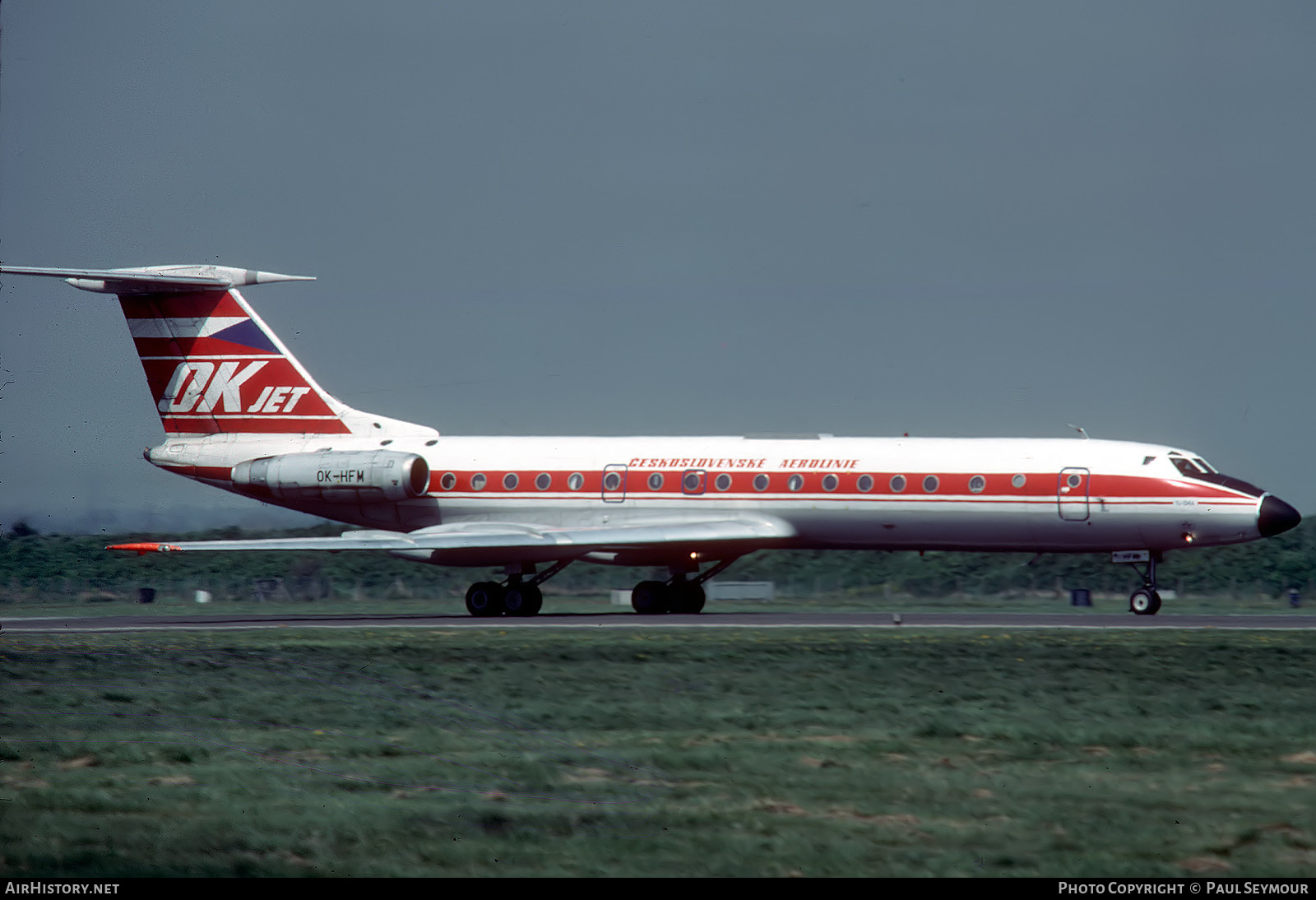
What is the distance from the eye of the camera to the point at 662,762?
13.6m

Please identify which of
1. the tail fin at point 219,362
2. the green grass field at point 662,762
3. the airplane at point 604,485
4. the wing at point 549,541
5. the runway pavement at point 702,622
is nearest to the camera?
the green grass field at point 662,762

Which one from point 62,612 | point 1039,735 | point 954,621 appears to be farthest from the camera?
point 62,612

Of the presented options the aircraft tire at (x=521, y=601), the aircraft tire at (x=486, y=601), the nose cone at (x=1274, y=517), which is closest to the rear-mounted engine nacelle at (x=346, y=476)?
the aircraft tire at (x=486, y=601)

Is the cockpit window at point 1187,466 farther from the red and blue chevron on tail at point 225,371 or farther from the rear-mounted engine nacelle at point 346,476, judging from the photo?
the red and blue chevron on tail at point 225,371

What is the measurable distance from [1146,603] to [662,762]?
22.3 meters

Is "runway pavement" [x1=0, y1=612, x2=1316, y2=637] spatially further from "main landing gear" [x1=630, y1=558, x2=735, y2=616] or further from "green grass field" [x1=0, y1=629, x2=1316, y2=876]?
"green grass field" [x1=0, y1=629, x2=1316, y2=876]

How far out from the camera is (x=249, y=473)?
39.1 metres

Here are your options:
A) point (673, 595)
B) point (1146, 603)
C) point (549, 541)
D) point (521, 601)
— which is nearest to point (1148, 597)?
point (1146, 603)

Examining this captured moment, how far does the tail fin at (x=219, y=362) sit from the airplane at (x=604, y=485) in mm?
46

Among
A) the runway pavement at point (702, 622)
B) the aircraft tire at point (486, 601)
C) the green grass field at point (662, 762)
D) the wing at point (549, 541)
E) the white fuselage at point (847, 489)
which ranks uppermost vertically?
the white fuselage at point (847, 489)

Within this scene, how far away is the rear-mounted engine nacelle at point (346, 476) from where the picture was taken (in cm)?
3756
